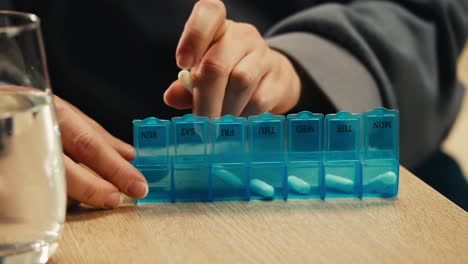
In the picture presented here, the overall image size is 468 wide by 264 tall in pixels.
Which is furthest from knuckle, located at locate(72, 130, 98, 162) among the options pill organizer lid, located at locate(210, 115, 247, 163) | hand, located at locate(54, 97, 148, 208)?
pill organizer lid, located at locate(210, 115, 247, 163)

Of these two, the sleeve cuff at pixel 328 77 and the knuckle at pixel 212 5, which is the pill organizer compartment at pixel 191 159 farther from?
the sleeve cuff at pixel 328 77

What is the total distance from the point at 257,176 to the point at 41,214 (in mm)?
283

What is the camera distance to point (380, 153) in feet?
2.10

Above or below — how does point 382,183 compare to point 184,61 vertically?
below

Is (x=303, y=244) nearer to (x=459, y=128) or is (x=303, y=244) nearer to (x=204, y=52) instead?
(x=204, y=52)

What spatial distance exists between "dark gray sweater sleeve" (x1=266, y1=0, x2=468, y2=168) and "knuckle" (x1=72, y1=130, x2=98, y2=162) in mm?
478

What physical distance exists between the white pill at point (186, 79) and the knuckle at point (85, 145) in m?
0.17

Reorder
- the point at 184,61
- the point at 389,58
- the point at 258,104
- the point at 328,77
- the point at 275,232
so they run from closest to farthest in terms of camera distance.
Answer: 1. the point at 275,232
2. the point at 184,61
3. the point at 258,104
4. the point at 328,77
5. the point at 389,58

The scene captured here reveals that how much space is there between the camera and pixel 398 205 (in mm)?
612

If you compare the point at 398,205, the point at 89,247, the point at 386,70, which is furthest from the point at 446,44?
the point at 89,247

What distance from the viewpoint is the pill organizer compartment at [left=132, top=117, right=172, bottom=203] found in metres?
0.62

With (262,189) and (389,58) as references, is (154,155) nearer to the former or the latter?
(262,189)

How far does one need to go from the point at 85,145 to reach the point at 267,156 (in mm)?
205

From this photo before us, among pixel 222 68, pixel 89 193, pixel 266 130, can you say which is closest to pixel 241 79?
pixel 222 68
